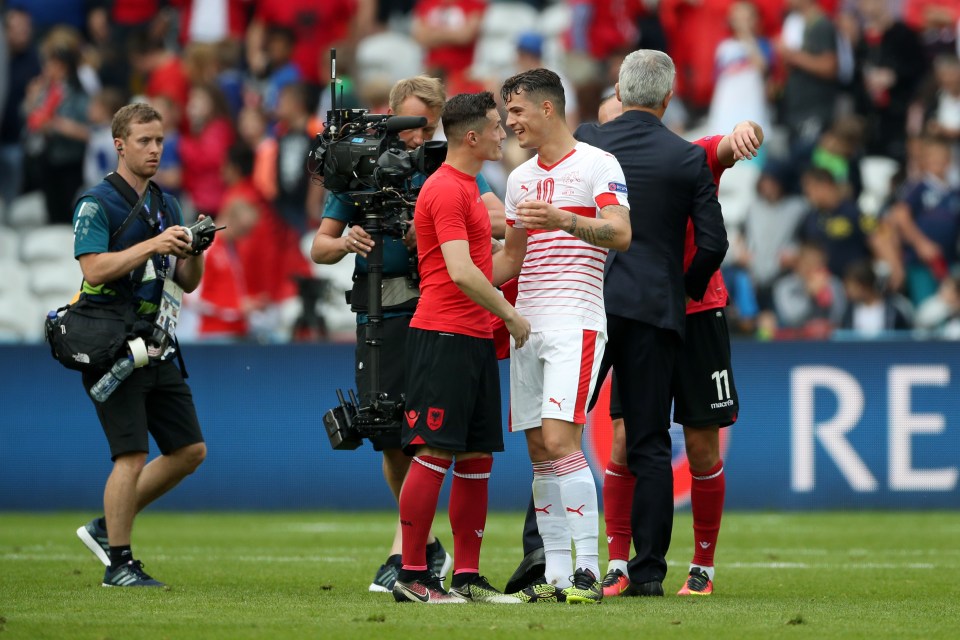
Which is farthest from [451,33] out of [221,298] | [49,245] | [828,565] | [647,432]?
[647,432]

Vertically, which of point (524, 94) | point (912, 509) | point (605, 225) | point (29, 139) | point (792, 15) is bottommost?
point (912, 509)

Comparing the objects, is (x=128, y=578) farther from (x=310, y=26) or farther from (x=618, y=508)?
(x=310, y=26)

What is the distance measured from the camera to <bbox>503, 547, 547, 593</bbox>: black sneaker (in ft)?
25.8

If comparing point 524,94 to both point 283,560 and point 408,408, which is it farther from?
point 283,560

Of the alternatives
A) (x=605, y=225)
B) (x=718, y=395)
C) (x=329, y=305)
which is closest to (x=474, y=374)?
(x=605, y=225)

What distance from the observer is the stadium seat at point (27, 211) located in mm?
18156

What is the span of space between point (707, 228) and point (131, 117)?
3.15 metres

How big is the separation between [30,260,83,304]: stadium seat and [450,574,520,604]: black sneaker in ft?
34.5

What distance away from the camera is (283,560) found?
10000 mm

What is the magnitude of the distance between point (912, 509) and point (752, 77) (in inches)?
214

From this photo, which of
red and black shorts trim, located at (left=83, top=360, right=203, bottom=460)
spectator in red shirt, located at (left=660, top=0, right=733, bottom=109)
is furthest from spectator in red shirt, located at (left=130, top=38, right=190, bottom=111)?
red and black shorts trim, located at (left=83, top=360, right=203, bottom=460)

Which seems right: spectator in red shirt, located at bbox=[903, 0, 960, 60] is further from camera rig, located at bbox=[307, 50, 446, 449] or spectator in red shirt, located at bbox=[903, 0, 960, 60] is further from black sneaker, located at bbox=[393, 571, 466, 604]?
black sneaker, located at bbox=[393, 571, 466, 604]

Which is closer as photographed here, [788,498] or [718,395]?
[718,395]

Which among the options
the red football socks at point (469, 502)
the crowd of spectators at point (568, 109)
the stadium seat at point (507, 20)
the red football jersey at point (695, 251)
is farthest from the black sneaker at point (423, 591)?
the stadium seat at point (507, 20)
